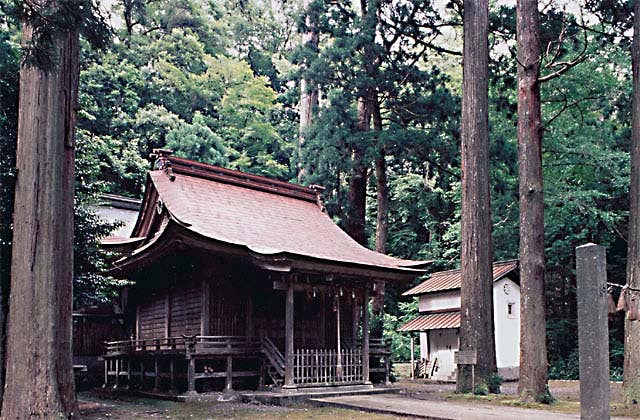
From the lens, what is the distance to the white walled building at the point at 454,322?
21859 mm

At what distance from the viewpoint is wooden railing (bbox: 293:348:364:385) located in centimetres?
1401

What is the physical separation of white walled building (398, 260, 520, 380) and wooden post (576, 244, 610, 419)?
17.1 metres

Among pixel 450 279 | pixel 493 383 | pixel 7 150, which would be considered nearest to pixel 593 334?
pixel 7 150

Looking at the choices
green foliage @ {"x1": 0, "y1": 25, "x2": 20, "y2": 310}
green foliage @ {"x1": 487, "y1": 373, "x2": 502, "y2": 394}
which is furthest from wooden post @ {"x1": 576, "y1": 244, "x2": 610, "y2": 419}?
green foliage @ {"x1": 487, "y1": 373, "x2": 502, "y2": 394}

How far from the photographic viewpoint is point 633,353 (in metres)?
11.1

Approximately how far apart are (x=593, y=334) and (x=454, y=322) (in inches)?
672

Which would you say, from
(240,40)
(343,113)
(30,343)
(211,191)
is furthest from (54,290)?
(240,40)

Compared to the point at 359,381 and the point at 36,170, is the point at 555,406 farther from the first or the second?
the point at 36,170

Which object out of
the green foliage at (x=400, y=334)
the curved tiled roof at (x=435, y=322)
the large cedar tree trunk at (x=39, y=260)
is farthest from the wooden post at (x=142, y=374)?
the green foliage at (x=400, y=334)

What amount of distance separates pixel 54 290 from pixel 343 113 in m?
14.1

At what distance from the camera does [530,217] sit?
12.5 metres

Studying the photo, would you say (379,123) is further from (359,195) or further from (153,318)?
(153,318)

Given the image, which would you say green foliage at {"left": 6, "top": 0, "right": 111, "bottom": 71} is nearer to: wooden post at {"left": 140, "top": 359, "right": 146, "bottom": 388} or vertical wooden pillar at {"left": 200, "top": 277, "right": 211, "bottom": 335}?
vertical wooden pillar at {"left": 200, "top": 277, "right": 211, "bottom": 335}

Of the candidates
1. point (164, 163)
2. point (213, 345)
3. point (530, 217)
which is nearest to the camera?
point (530, 217)
